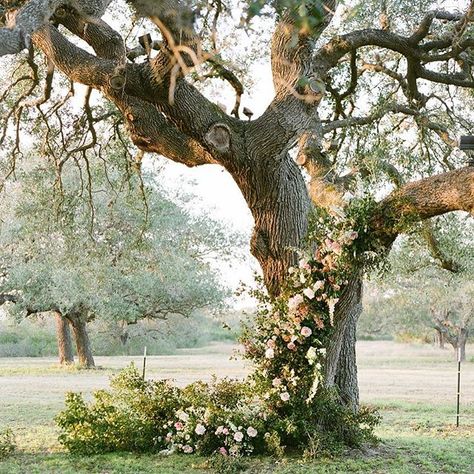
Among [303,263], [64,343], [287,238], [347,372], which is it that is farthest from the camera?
[64,343]

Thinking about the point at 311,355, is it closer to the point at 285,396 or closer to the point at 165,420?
the point at 285,396

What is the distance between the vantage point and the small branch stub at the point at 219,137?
7.76 meters

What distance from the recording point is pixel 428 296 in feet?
117

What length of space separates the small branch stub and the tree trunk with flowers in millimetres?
11

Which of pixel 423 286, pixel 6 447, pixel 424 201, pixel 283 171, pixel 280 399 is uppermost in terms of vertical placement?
pixel 423 286

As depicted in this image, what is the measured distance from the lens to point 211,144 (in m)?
A: 7.77

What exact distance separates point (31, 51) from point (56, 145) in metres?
3.06

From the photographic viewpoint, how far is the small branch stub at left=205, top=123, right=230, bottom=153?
7.76 m

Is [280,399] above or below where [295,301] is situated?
below

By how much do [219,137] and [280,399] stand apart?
297 cm

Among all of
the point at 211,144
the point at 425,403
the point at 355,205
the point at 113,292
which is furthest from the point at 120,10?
the point at 113,292

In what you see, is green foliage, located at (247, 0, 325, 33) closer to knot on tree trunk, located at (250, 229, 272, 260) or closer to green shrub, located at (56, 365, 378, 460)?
green shrub, located at (56, 365, 378, 460)

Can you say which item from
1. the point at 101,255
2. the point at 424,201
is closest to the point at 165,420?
the point at 424,201

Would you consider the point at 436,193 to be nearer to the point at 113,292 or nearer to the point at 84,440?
the point at 84,440
